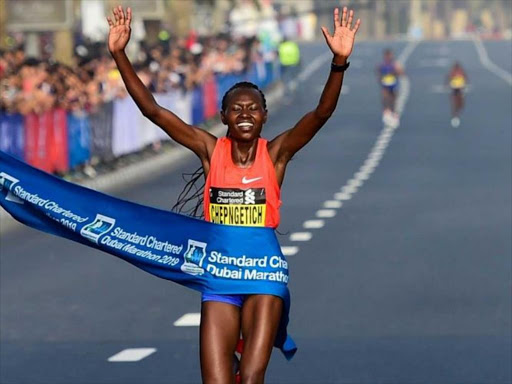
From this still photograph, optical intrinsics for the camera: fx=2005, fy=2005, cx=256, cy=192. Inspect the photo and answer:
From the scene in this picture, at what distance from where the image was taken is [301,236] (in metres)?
22.0

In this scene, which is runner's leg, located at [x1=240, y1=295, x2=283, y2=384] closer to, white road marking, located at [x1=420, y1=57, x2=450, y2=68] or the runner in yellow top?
the runner in yellow top

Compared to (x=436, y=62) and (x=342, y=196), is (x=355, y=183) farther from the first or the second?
(x=436, y=62)

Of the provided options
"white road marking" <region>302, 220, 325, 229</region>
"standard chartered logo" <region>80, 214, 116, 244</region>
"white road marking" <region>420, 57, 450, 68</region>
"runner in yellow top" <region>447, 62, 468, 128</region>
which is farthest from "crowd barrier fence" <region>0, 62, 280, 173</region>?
"white road marking" <region>420, 57, 450, 68</region>

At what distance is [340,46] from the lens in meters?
8.98

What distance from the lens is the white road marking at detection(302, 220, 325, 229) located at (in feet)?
76.3

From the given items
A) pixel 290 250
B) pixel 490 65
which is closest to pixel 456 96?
pixel 290 250

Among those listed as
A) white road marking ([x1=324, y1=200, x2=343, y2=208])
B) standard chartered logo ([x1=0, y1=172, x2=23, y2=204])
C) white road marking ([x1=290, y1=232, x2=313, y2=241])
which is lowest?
white road marking ([x1=324, y1=200, x2=343, y2=208])

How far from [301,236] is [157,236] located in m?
12.6

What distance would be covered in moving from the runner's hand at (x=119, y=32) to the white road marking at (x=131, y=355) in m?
4.29

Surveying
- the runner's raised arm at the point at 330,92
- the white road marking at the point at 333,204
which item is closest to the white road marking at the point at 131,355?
the runner's raised arm at the point at 330,92

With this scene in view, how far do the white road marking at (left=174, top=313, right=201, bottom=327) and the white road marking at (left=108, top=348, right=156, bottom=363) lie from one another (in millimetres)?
1199

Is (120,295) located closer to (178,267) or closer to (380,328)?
(380,328)

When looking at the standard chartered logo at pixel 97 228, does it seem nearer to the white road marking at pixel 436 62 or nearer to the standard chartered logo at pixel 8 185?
the standard chartered logo at pixel 8 185

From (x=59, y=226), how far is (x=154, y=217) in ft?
1.67
